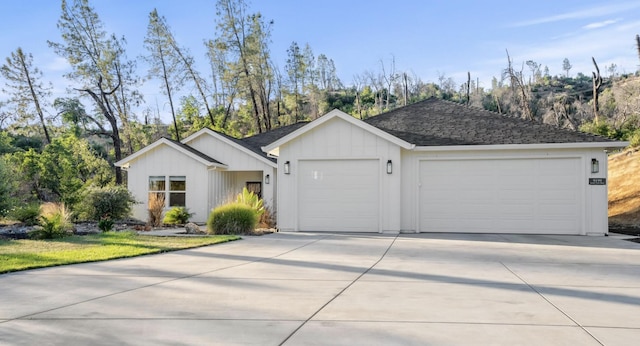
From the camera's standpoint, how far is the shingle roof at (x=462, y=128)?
13.9m

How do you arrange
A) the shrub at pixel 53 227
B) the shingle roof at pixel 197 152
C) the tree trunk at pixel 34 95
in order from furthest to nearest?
the tree trunk at pixel 34 95
the shingle roof at pixel 197 152
the shrub at pixel 53 227

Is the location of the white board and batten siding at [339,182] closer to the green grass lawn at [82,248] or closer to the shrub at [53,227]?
the green grass lawn at [82,248]

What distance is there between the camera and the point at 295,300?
5195 mm

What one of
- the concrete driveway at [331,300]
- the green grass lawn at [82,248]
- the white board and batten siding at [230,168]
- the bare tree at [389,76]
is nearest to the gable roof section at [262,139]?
the white board and batten siding at [230,168]

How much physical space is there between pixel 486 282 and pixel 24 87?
37.9 m

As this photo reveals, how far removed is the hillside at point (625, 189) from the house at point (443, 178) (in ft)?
15.5

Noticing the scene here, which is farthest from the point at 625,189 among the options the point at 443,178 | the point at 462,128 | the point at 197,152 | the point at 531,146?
the point at 197,152

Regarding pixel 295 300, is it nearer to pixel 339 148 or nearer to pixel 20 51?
pixel 339 148

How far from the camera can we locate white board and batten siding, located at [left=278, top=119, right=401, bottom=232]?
14.1 meters

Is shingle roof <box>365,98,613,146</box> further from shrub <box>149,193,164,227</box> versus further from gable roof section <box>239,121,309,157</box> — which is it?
shrub <box>149,193,164,227</box>

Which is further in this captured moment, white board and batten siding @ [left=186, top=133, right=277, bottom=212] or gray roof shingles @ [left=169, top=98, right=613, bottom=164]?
white board and batten siding @ [left=186, top=133, right=277, bottom=212]

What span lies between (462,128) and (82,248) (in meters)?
11.2

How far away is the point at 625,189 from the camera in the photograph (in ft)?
68.9

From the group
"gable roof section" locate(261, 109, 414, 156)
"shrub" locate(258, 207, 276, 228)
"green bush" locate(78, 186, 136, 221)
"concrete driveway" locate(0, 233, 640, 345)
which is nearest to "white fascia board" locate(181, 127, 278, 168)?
"shrub" locate(258, 207, 276, 228)
